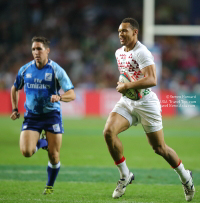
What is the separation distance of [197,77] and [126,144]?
30.9 feet

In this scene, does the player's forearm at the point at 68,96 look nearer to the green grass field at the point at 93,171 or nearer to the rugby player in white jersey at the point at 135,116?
the rugby player in white jersey at the point at 135,116

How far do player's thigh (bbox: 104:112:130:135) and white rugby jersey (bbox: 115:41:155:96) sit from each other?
1.37 ft

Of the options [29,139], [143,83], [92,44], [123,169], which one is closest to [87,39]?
[92,44]

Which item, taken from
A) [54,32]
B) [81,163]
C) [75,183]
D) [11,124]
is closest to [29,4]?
[54,32]

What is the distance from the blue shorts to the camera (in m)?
5.95

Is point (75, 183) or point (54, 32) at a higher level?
point (54, 32)

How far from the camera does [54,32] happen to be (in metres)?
23.5

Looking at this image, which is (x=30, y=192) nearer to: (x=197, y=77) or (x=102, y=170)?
(x=102, y=170)

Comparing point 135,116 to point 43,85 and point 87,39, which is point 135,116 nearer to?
point 43,85

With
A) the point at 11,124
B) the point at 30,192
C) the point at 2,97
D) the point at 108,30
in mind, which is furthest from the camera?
the point at 108,30

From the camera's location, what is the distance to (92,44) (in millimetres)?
22625

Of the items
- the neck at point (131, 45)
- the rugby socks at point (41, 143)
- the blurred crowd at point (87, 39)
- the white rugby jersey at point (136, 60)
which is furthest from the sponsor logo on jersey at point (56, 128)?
the blurred crowd at point (87, 39)

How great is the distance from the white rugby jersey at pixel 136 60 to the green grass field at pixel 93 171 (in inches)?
58.2

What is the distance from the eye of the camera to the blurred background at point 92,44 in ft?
64.4
